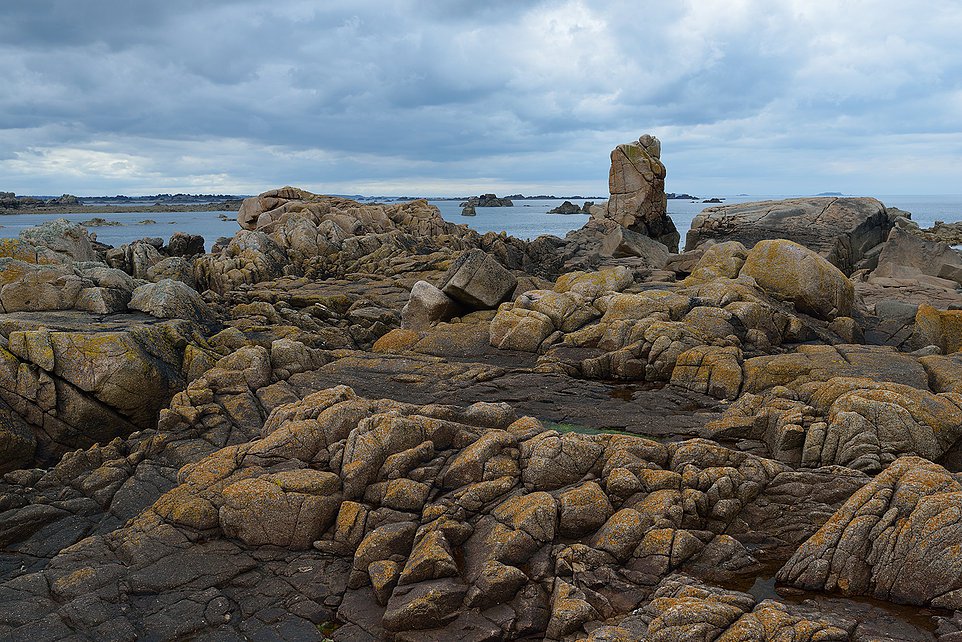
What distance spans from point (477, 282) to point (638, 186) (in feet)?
134

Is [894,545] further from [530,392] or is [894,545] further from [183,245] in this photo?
[183,245]

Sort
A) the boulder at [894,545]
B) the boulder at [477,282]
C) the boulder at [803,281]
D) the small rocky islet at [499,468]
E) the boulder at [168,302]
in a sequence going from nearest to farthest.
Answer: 1. the boulder at [894,545]
2. the small rocky islet at [499,468]
3. the boulder at [168,302]
4. the boulder at [803,281]
5. the boulder at [477,282]

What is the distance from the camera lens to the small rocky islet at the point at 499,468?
10.6 m

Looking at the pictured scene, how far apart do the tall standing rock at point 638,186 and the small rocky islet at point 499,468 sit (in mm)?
37496

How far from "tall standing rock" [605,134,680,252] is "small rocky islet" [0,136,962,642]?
3750 cm

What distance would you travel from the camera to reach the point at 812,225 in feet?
179

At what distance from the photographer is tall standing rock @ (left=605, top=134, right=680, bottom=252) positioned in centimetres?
6600

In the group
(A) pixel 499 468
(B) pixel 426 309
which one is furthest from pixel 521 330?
(A) pixel 499 468

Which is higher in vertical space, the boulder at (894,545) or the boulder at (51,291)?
the boulder at (51,291)

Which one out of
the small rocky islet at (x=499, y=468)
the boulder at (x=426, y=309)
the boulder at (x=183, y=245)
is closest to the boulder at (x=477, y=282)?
the boulder at (x=426, y=309)

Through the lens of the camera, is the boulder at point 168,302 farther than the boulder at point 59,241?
No

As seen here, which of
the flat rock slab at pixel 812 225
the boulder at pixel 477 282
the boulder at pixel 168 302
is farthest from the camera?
the flat rock slab at pixel 812 225

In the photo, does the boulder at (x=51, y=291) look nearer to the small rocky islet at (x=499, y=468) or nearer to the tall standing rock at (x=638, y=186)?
the small rocky islet at (x=499, y=468)

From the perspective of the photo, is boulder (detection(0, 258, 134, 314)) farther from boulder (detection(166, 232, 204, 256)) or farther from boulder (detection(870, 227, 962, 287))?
boulder (detection(870, 227, 962, 287))
